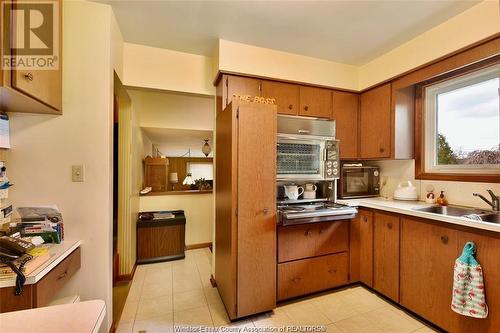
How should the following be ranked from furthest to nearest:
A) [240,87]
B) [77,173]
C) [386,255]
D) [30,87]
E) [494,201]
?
[240,87]
[386,255]
[494,201]
[77,173]
[30,87]

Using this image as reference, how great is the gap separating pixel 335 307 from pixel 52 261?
6.86 ft

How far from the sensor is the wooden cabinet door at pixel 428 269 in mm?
1523

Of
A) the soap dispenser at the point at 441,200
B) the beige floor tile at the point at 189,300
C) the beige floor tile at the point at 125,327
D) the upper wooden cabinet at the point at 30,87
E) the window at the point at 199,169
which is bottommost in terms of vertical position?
the beige floor tile at the point at 189,300

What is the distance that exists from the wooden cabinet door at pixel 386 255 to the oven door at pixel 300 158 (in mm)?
679

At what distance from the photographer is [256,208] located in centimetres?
170

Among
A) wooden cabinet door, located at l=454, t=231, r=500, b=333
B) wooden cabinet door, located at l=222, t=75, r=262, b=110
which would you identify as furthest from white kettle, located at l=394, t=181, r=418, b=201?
wooden cabinet door, located at l=222, t=75, r=262, b=110

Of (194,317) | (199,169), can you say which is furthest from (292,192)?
(199,169)

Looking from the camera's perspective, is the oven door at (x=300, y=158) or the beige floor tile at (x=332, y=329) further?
the oven door at (x=300, y=158)

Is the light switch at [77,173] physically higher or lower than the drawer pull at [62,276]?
higher

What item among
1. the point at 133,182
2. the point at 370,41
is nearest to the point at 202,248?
the point at 133,182

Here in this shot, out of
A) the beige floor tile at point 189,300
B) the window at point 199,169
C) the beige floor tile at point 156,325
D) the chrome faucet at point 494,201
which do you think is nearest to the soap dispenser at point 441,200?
the chrome faucet at point 494,201

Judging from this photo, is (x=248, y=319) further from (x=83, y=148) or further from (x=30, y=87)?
(x=30, y=87)

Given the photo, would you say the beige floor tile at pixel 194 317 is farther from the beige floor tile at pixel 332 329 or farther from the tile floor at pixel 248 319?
the beige floor tile at pixel 332 329

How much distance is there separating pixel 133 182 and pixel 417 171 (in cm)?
310
